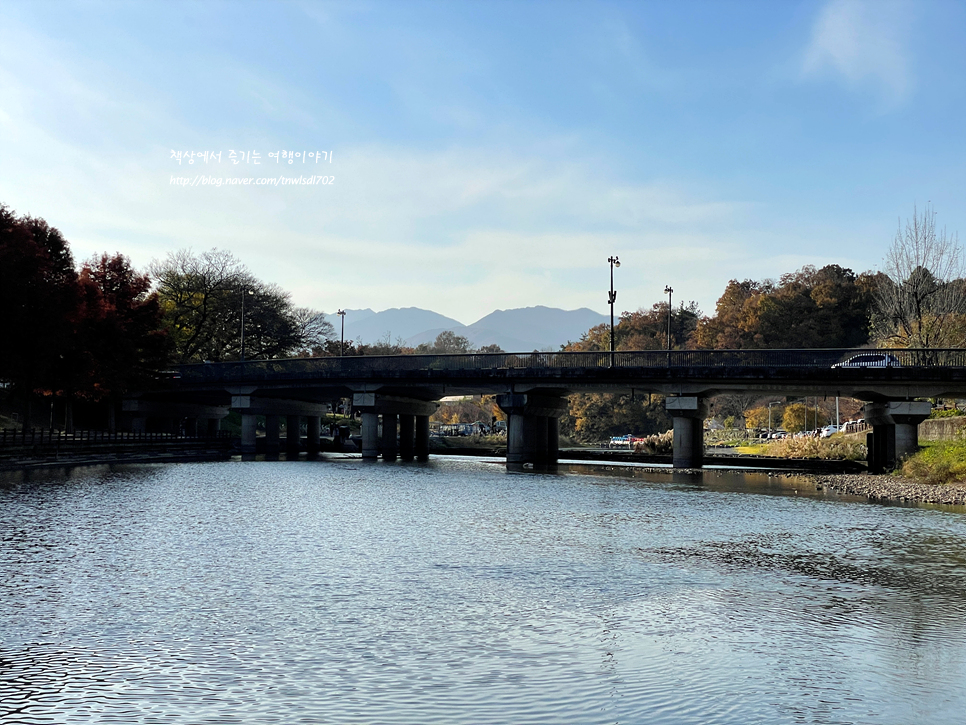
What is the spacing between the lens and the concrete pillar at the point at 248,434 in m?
85.4

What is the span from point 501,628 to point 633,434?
13098 centimetres

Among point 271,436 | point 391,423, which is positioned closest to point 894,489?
point 391,423

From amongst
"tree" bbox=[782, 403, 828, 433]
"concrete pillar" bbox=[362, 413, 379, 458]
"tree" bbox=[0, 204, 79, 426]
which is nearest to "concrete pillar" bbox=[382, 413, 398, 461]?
"concrete pillar" bbox=[362, 413, 379, 458]

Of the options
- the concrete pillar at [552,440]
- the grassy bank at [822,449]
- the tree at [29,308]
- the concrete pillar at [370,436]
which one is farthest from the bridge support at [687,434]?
the tree at [29,308]

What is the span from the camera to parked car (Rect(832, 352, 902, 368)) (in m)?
60.4

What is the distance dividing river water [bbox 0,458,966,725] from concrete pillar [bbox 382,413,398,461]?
1986 inches

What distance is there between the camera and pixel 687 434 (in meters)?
67.4

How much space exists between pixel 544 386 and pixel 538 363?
1902mm

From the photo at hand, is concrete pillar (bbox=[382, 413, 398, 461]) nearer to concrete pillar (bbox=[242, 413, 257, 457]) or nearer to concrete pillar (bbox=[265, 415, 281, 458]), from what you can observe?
concrete pillar (bbox=[242, 413, 257, 457])

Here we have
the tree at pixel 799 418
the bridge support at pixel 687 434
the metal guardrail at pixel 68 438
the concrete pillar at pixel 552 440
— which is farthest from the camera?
the tree at pixel 799 418

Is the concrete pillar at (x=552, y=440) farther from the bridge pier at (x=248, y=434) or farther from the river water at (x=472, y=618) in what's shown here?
the river water at (x=472, y=618)

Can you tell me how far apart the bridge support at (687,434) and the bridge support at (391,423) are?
83.9 ft

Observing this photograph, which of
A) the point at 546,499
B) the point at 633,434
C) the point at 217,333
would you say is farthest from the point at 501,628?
the point at 633,434

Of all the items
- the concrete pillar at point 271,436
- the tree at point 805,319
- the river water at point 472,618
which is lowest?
the river water at point 472,618
